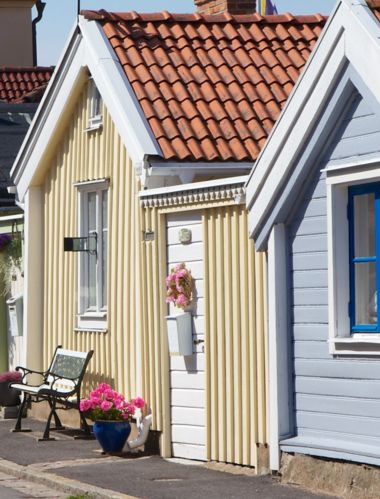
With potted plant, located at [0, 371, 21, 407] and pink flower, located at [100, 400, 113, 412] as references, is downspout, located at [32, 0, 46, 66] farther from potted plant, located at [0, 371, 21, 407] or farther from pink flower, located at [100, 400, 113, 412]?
pink flower, located at [100, 400, 113, 412]

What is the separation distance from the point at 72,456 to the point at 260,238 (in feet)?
11.4

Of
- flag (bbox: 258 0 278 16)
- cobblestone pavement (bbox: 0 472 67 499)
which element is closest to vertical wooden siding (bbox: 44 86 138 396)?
cobblestone pavement (bbox: 0 472 67 499)

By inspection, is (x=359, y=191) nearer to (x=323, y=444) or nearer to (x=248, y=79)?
(x=323, y=444)

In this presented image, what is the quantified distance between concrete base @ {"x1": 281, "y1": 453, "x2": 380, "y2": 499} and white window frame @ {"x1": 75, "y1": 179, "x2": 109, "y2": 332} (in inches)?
189

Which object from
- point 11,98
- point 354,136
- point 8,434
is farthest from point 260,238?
point 11,98

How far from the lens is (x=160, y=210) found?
47.2ft

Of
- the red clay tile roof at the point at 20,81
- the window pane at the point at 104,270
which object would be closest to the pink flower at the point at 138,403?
the window pane at the point at 104,270

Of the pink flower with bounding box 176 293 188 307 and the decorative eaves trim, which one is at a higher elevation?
the decorative eaves trim

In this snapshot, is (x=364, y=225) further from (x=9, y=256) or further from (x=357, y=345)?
(x=9, y=256)

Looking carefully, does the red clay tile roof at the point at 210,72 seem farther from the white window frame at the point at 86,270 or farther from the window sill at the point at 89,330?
the window sill at the point at 89,330

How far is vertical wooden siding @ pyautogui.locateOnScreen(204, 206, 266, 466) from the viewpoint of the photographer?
41.0ft

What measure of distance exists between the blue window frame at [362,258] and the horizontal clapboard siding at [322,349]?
0.24 meters

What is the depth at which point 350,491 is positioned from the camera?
1110 centimetres

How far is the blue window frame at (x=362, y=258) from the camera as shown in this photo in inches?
445
